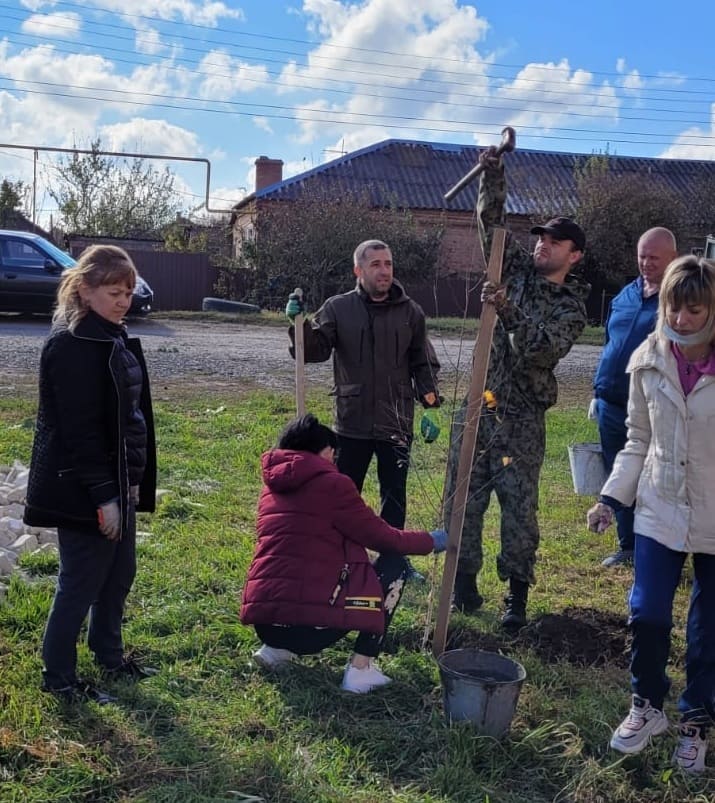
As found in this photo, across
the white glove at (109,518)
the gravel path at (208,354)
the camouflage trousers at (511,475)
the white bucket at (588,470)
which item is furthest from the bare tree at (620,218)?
the white glove at (109,518)

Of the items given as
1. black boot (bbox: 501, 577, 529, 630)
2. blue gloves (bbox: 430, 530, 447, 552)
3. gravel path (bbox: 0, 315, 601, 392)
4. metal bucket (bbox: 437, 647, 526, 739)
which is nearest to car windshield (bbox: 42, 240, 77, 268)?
gravel path (bbox: 0, 315, 601, 392)

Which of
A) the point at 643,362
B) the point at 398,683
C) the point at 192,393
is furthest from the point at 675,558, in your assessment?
the point at 192,393

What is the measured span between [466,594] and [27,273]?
14.0 meters

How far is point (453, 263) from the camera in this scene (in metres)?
25.8

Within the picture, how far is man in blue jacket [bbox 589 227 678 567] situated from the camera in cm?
491

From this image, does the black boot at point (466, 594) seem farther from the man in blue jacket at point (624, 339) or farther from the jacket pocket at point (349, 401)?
the man in blue jacket at point (624, 339)

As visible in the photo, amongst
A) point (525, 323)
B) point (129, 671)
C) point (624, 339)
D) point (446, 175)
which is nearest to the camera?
point (129, 671)

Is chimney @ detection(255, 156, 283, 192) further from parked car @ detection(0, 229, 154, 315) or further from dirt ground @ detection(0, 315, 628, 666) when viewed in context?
parked car @ detection(0, 229, 154, 315)

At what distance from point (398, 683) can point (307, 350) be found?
71.8 inches

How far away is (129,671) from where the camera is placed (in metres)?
3.51

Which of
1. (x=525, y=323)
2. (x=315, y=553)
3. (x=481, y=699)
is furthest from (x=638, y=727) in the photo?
(x=525, y=323)

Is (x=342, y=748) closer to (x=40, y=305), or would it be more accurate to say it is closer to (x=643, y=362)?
(x=643, y=362)

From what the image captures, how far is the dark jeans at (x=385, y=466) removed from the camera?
4.62 m

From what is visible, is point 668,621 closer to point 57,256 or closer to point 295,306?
point 295,306
